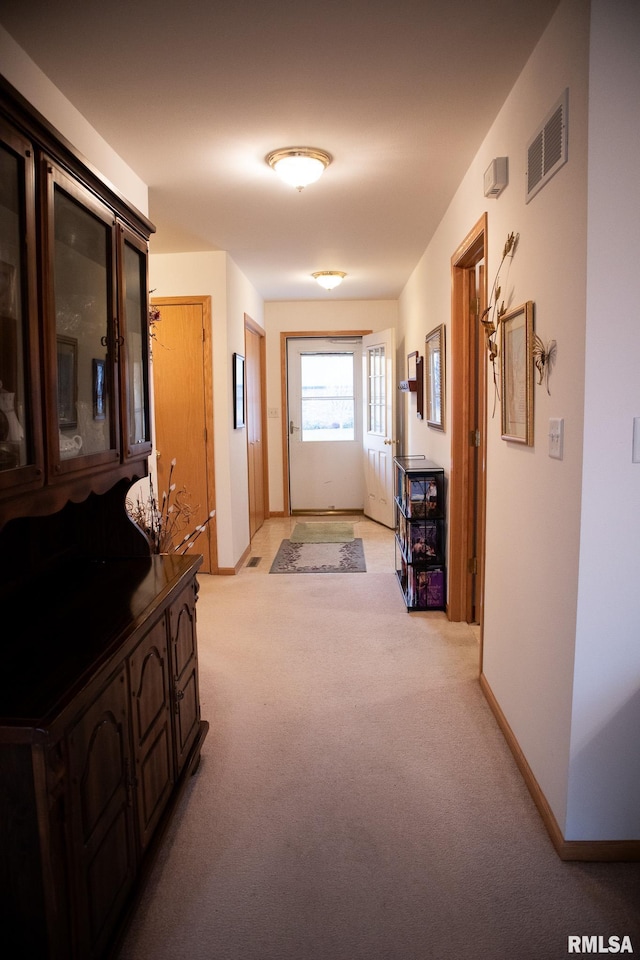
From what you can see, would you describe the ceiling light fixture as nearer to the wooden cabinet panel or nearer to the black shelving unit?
the black shelving unit

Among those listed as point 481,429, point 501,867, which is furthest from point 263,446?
point 501,867

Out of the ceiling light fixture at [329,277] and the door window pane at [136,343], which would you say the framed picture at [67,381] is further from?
the ceiling light fixture at [329,277]

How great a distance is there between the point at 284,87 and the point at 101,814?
97.2 inches

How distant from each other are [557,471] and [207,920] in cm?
158

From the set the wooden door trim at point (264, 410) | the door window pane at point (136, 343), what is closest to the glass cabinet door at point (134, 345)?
the door window pane at point (136, 343)

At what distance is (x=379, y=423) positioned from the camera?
6.95m

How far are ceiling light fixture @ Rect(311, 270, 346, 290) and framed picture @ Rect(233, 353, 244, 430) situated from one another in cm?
103

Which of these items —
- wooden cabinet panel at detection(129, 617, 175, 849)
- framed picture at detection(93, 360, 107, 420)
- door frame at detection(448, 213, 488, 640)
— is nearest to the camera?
wooden cabinet panel at detection(129, 617, 175, 849)

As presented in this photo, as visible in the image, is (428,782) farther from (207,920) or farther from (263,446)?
(263,446)

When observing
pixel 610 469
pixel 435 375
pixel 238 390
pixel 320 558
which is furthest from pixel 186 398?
pixel 610 469

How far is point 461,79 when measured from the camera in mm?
2385

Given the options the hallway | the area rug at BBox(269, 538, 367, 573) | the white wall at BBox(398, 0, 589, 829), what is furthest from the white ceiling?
the area rug at BBox(269, 538, 367, 573)

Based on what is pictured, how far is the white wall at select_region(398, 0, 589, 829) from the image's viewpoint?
1795 mm

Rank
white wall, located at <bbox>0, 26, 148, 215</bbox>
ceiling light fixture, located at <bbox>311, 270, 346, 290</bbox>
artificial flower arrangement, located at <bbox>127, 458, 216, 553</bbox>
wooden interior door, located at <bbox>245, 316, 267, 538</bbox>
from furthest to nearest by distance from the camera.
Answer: wooden interior door, located at <bbox>245, 316, 267, 538</bbox> < ceiling light fixture, located at <bbox>311, 270, 346, 290</bbox> < artificial flower arrangement, located at <bbox>127, 458, 216, 553</bbox> < white wall, located at <bbox>0, 26, 148, 215</bbox>
